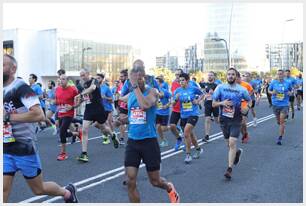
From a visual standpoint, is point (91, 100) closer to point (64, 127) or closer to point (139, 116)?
point (64, 127)

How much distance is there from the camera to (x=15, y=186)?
6645mm

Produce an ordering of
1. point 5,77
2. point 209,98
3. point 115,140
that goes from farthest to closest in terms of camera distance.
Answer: point 209,98 < point 115,140 < point 5,77

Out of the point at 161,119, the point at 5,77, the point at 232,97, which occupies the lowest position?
the point at 161,119

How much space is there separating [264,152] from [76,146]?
450 cm

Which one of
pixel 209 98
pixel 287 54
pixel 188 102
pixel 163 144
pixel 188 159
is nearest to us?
pixel 188 159

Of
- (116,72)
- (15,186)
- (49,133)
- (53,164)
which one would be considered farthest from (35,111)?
(116,72)

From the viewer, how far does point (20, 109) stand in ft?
14.4

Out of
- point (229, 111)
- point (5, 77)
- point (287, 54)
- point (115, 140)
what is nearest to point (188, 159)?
point (229, 111)

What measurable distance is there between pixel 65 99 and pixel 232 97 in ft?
11.7

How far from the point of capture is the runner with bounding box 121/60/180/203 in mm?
4891

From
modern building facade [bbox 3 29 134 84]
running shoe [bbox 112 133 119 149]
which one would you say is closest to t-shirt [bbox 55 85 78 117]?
running shoe [bbox 112 133 119 149]

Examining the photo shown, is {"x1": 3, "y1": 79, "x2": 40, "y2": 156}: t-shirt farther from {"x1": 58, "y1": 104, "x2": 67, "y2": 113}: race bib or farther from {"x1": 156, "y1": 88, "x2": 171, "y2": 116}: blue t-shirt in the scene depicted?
{"x1": 156, "y1": 88, "x2": 171, "y2": 116}: blue t-shirt

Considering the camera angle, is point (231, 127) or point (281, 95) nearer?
point (231, 127)

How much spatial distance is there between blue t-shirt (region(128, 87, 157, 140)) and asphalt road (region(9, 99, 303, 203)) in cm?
113
